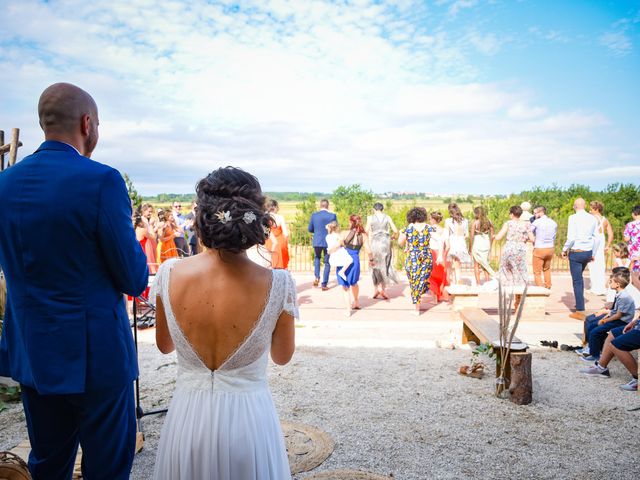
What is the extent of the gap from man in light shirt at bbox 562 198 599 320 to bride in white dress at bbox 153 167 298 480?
7.95m

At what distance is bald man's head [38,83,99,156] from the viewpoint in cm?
205

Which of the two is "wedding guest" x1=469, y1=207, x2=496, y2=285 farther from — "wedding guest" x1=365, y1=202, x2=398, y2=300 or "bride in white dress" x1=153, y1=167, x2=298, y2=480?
"bride in white dress" x1=153, y1=167, x2=298, y2=480

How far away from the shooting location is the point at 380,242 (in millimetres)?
9633

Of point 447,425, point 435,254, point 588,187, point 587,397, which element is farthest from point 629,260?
point 588,187

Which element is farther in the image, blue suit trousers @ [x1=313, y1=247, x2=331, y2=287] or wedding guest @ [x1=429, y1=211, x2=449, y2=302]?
blue suit trousers @ [x1=313, y1=247, x2=331, y2=287]

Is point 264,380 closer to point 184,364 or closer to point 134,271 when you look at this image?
point 184,364

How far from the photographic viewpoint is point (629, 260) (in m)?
8.20

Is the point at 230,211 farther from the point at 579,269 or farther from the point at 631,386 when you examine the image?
the point at 579,269

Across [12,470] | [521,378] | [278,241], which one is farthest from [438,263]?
[12,470]

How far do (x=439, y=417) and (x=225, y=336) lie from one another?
3.30 meters

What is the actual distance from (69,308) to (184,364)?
51 centimetres

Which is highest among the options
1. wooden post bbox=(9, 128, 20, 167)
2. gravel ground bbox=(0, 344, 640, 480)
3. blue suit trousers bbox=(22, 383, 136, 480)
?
wooden post bbox=(9, 128, 20, 167)

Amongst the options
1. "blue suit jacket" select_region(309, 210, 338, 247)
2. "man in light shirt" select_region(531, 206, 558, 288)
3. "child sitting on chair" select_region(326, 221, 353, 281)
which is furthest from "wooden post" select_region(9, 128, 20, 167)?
"man in light shirt" select_region(531, 206, 558, 288)

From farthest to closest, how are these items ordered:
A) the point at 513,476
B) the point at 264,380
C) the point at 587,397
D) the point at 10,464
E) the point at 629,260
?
the point at 629,260 < the point at 587,397 < the point at 513,476 < the point at 10,464 < the point at 264,380
